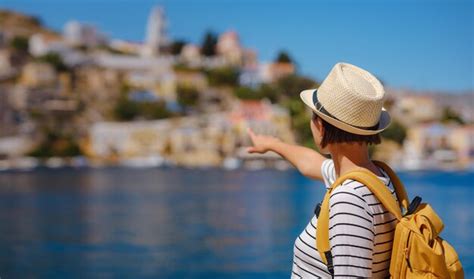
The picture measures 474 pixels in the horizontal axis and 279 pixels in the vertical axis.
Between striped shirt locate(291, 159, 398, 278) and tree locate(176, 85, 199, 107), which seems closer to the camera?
striped shirt locate(291, 159, 398, 278)

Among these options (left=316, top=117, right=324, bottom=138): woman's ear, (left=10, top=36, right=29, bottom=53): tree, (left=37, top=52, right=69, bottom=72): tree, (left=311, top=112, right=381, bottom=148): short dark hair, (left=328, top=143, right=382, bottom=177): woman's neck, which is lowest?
(left=328, top=143, right=382, bottom=177): woman's neck

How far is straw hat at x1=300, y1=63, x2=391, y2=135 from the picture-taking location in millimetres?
1139

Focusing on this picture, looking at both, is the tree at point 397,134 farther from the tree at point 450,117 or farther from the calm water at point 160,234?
the calm water at point 160,234

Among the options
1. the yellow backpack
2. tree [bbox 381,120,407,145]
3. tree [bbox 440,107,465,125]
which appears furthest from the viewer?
tree [bbox 440,107,465,125]

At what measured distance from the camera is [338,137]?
117cm

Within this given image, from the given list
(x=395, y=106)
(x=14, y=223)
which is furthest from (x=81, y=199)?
(x=395, y=106)

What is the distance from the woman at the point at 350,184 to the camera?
1.06 m

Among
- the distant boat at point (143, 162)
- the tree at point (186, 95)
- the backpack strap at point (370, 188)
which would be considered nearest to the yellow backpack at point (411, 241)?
the backpack strap at point (370, 188)

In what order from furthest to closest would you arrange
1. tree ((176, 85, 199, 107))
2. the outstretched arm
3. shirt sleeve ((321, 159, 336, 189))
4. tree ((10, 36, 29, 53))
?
1. tree ((10, 36, 29, 53))
2. tree ((176, 85, 199, 107))
3. the outstretched arm
4. shirt sleeve ((321, 159, 336, 189))

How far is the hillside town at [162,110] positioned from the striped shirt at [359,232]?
41.7 metres

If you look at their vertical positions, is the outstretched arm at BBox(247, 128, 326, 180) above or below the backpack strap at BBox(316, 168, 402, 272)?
above

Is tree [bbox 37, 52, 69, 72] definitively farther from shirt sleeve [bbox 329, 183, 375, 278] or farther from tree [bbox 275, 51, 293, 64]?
shirt sleeve [bbox 329, 183, 375, 278]

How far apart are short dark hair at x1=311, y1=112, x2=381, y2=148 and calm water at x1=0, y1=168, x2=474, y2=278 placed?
18.2ft

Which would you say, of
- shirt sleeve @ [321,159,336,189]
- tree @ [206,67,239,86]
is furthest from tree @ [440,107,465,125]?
shirt sleeve @ [321,159,336,189]
